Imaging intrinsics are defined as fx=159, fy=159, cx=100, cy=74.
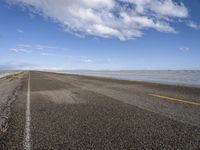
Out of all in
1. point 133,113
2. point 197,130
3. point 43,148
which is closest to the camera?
point 43,148

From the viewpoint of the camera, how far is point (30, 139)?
321 centimetres

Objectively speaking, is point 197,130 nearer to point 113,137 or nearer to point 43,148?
point 113,137

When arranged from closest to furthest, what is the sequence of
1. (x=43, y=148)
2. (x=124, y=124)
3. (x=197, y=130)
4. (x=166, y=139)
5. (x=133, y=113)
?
(x=43, y=148)
(x=166, y=139)
(x=197, y=130)
(x=124, y=124)
(x=133, y=113)

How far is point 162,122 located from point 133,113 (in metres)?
1.05

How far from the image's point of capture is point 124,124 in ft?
12.9

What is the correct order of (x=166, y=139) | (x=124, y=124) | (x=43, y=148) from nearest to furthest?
(x=43, y=148)
(x=166, y=139)
(x=124, y=124)

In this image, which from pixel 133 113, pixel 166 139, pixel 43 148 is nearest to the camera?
pixel 43 148

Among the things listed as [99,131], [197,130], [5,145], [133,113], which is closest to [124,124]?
[99,131]

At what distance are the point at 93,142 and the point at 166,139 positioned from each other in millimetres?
1402

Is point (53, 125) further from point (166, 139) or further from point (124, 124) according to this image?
point (166, 139)

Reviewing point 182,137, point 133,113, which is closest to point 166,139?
point 182,137

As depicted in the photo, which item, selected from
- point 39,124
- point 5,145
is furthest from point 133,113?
point 5,145

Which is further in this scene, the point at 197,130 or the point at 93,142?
the point at 197,130

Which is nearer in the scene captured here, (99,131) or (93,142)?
(93,142)
